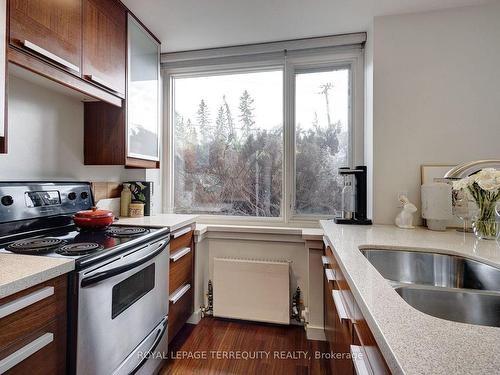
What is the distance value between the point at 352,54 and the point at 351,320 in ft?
6.68

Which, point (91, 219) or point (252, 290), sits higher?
point (91, 219)

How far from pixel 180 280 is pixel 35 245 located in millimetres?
983

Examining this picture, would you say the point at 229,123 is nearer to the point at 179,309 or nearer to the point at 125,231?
the point at 125,231

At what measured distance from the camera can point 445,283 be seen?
1.24 metres

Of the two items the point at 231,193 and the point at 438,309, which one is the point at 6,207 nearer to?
the point at 231,193

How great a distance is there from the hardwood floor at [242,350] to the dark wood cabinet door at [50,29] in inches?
71.7

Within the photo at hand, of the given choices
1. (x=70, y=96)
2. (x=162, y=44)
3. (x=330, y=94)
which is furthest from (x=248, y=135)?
(x=70, y=96)

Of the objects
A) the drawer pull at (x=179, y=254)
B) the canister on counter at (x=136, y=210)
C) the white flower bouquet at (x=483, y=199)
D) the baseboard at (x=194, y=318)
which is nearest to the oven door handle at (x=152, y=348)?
the drawer pull at (x=179, y=254)

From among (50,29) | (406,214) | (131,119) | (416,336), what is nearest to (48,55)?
(50,29)

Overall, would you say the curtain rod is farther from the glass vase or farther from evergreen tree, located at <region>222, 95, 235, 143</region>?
the glass vase

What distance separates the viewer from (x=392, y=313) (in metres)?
0.60

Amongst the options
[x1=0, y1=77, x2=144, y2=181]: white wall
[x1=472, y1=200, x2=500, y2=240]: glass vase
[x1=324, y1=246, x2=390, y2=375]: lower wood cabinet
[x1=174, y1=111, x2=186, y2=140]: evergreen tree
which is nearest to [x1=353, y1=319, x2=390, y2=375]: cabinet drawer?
[x1=324, y1=246, x2=390, y2=375]: lower wood cabinet

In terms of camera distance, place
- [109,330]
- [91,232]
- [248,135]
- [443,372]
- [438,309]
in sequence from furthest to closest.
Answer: [248,135], [91,232], [109,330], [438,309], [443,372]

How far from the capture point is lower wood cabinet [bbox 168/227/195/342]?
1.77 meters
